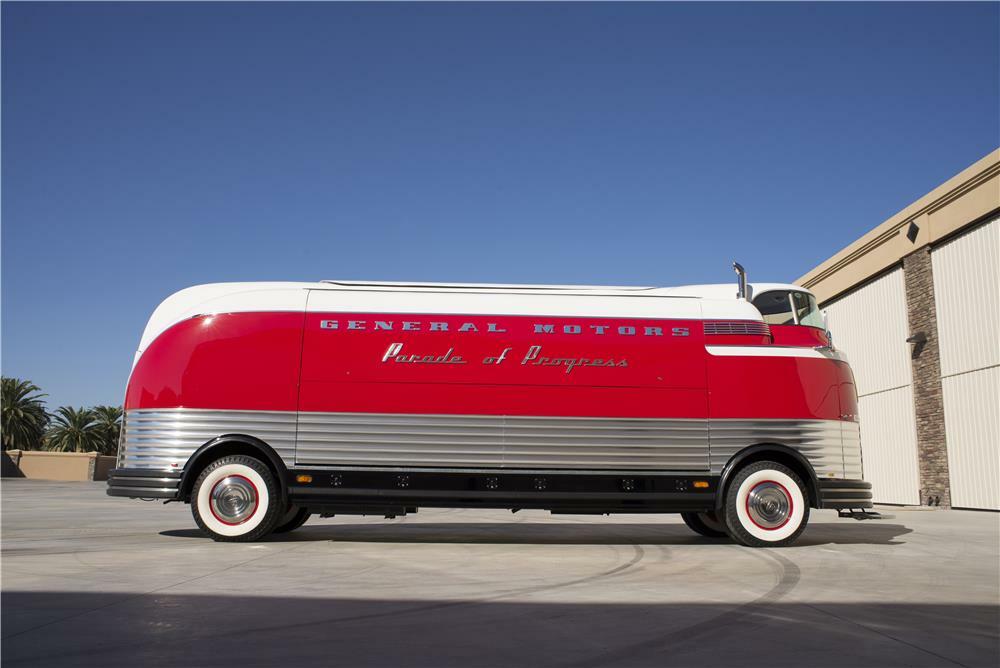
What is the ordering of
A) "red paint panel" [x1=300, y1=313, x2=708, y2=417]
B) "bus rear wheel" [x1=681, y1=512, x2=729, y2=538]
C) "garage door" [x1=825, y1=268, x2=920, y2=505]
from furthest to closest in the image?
"garage door" [x1=825, y1=268, x2=920, y2=505] < "bus rear wheel" [x1=681, y1=512, x2=729, y2=538] < "red paint panel" [x1=300, y1=313, x2=708, y2=417]

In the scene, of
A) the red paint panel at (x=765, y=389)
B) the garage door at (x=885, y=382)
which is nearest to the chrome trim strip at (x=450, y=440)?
the red paint panel at (x=765, y=389)

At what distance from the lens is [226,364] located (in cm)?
1043

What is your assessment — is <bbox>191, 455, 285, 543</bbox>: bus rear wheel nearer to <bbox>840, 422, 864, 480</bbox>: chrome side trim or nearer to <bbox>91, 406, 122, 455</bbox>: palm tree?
<bbox>840, 422, 864, 480</bbox>: chrome side trim

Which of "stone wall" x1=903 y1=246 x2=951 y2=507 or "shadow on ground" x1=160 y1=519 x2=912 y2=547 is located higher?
"stone wall" x1=903 y1=246 x2=951 y2=507

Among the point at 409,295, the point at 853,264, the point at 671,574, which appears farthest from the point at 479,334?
the point at 853,264

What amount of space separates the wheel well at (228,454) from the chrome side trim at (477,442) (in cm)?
33

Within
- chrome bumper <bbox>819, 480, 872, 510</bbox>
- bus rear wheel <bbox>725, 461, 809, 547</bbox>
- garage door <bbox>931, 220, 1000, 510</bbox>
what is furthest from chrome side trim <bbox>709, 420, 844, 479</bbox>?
garage door <bbox>931, 220, 1000, 510</bbox>

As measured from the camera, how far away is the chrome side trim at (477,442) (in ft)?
33.8

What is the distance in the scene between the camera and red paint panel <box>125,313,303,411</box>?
10.4 m

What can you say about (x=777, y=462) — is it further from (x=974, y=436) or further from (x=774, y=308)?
(x=974, y=436)

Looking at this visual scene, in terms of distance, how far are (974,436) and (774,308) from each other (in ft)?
42.7

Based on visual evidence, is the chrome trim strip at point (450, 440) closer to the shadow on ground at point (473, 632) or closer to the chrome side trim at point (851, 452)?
the chrome side trim at point (851, 452)

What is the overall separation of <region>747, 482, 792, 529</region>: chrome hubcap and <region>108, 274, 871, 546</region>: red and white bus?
0.09 feet

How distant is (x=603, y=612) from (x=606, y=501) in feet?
15.4
